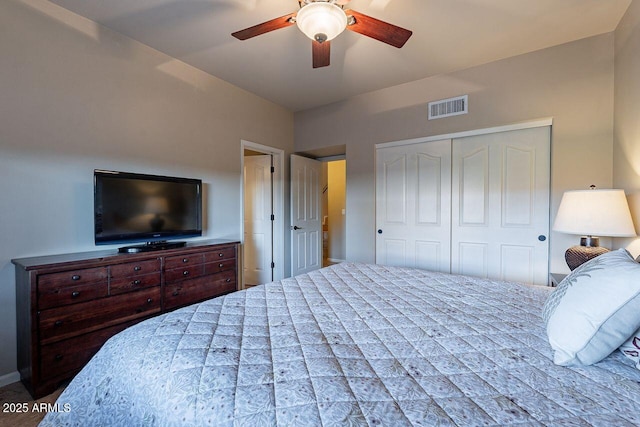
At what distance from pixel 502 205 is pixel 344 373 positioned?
2.82 metres

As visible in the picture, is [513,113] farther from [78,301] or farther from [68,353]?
[68,353]

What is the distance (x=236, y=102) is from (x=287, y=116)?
100 centimetres

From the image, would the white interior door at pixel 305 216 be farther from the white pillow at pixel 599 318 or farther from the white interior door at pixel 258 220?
the white pillow at pixel 599 318

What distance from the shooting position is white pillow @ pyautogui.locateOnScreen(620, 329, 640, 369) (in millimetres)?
834

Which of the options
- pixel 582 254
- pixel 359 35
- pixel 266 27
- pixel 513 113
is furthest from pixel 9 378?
pixel 513 113

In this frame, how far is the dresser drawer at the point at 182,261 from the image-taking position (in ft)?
7.71

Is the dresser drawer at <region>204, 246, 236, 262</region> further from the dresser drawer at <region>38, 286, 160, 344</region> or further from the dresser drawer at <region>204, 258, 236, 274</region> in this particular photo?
the dresser drawer at <region>38, 286, 160, 344</region>

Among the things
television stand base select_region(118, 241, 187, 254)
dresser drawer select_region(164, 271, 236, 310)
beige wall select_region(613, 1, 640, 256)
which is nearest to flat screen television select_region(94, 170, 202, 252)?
television stand base select_region(118, 241, 187, 254)

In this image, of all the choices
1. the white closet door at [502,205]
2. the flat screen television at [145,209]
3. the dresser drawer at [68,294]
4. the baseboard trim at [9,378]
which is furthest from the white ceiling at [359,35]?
the baseboard trim at [9,378]

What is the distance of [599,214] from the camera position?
188 centimetres

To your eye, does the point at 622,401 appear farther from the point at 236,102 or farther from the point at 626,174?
the point at 236,102

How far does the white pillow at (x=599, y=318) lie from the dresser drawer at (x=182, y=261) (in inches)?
98.8

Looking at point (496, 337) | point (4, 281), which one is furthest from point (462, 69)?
point (4, 281)

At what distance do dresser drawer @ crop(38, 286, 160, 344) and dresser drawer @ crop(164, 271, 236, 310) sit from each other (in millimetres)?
111
